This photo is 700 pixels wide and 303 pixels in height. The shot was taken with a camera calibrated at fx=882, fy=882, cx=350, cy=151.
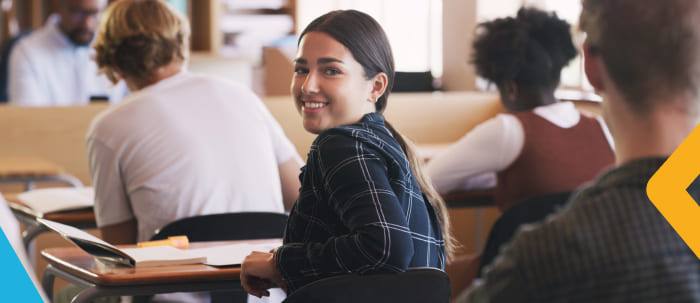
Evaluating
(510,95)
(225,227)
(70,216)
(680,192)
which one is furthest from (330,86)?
(510,95)

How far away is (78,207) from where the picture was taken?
2410 mm

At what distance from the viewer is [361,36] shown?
1632 millimetres

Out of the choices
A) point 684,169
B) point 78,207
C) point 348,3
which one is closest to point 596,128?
point 78,207

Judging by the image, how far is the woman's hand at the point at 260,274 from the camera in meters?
1.54

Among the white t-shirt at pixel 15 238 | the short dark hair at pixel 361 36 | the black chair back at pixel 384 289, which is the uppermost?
the short dark hair at pixel 361 36

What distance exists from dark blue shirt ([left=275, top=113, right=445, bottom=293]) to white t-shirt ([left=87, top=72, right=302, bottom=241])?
2.02ft

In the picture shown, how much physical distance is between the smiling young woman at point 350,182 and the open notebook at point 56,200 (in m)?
0.99

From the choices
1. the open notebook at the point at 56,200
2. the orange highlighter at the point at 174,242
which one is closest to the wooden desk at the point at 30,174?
the open notebook at the point at 56,200

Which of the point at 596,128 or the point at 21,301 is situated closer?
the point at 21,301

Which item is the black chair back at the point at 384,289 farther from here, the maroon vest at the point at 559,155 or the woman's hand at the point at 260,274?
the maroon vest at the point at 559,155

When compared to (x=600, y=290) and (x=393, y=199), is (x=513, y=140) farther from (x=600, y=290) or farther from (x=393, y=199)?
(x=600, y=290)

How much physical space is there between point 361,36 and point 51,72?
12.1 feet

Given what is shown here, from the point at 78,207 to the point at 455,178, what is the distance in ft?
3.75

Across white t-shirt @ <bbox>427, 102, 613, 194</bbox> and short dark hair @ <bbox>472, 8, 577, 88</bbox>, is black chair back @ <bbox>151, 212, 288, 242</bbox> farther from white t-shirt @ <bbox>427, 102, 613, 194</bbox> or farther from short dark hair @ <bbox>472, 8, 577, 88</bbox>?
short dark hair @ <bbox>472, 8, 577, 88</bbox>
